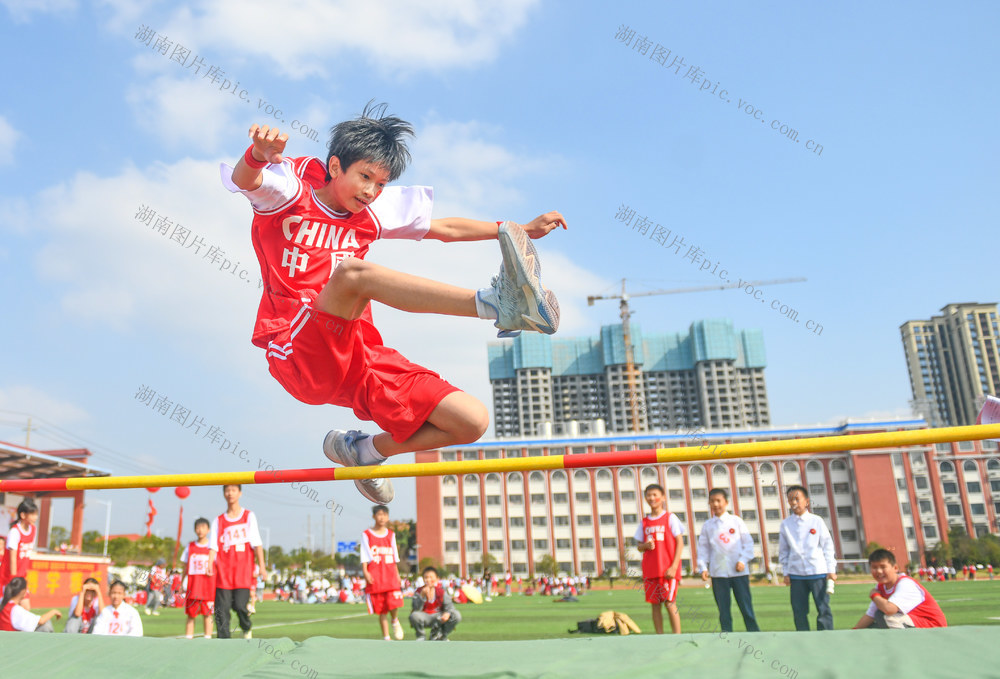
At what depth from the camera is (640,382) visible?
361 feet

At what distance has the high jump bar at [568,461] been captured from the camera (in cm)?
273

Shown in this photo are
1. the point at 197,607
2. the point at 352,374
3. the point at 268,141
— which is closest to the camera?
the point at 268,141

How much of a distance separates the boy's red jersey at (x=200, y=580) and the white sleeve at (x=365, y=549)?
1.43m

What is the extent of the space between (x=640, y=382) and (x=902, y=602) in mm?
107322

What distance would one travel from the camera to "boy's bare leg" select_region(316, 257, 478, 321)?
253 cm

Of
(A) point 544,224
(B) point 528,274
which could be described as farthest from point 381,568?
(B) point 528,274

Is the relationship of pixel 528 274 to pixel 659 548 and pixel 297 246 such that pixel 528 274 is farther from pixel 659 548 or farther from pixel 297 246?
pixel 659 548

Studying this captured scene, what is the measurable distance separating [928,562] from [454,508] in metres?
35.3

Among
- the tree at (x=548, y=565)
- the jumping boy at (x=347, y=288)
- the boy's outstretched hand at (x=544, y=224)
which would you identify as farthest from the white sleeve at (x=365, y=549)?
the tree at (x=548, y=565)

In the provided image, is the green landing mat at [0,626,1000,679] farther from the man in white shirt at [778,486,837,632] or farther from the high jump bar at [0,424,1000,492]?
the man in white shirt at [778,486,837,632]

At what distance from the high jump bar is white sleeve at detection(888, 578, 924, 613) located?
2.12m

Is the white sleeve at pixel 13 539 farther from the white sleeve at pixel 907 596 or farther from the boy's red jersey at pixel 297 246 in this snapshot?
the white sleeve at pixel 907 596

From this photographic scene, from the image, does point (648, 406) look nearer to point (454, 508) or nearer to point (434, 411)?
point (454, 508)

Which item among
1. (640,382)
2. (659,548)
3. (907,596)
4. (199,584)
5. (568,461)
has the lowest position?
(907,596)
